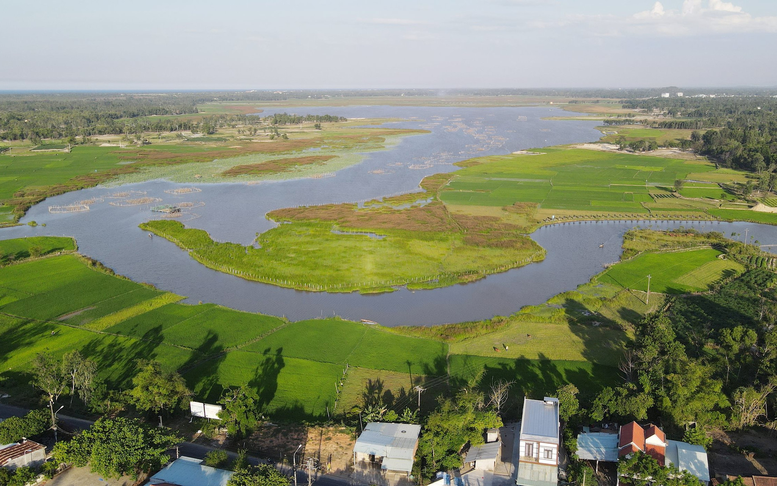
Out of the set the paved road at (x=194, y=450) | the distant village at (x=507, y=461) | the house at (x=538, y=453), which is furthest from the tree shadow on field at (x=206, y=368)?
the house at (x=538, y=453)

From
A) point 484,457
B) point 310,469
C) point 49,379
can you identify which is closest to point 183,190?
point 49,379

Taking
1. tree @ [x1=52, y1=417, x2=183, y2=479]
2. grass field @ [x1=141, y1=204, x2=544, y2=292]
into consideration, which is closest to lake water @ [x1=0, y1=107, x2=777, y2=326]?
grass field @ [x1=141, y1=204, x2=544, y2=292]

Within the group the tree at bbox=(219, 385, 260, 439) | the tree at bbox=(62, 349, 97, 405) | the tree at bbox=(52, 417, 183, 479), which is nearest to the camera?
the tree at bbox=(52, 417, 183, 479)

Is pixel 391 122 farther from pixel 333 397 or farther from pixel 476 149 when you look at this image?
pixel 333 397

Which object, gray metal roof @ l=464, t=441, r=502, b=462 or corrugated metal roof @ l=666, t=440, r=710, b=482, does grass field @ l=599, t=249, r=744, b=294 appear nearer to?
corrugated metal roof @ l=666, t=440, r=710, b=482

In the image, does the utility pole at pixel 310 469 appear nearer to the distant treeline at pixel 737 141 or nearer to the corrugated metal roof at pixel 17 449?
the corrugated metal roof at pixel 17 449

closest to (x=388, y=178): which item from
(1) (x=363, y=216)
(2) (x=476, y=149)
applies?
(1) (x=363, y=216)
